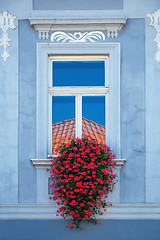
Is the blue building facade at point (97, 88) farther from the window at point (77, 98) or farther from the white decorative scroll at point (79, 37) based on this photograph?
the window at point (77, 98)

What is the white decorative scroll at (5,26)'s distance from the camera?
637 cm

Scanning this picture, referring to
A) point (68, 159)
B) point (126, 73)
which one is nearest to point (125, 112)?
point (126, 73)

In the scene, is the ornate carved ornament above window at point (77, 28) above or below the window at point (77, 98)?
above

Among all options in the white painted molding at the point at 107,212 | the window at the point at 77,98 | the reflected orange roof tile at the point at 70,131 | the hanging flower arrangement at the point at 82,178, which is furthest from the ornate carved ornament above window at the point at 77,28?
the white painted molding at the point at 107,212

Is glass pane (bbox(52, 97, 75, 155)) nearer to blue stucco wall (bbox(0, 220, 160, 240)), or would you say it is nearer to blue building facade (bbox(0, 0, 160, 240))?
blue building facade (bbox(0, 0, 160, 240))

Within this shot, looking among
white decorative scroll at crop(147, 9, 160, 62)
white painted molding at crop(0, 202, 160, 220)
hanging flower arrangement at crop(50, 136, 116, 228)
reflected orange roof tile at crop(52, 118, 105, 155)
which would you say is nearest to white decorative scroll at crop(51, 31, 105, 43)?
white decorative scroll at crop(147, 9, 160, 62)

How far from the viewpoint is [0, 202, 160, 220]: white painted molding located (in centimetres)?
619

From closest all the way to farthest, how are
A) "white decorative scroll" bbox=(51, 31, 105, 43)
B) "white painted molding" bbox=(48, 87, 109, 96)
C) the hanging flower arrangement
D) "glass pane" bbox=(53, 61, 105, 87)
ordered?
the hanging flower arrangement
"white decorative scroll" bbox=(51, 31, 105, 43)
"white painted molding" bbox=(48, 87, 109, 96)
"glass pane" bbox=(53, 61, 105, 87)

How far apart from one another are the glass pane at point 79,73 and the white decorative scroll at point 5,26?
0.91m

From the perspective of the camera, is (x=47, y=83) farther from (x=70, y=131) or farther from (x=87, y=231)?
(x=87, y=231)

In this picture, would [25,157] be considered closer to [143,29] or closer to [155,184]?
[155,184]

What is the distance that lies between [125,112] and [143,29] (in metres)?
1.49

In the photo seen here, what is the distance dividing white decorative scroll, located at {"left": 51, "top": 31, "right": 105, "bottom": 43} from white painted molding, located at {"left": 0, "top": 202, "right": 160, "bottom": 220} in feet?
9.44

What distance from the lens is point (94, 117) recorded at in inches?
258
